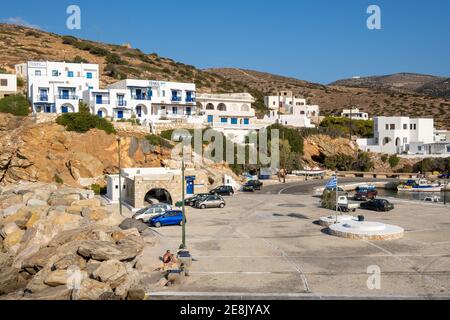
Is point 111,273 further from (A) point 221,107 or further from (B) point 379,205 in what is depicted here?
(A) point 221,107

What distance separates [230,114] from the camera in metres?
73.0

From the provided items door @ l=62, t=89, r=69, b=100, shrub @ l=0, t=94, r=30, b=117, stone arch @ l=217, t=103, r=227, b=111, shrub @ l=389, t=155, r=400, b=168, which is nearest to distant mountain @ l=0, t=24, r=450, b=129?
stone arch @ l=217, t=103, r=227, b=111

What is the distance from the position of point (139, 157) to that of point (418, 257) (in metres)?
35.6

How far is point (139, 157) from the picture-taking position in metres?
53.0

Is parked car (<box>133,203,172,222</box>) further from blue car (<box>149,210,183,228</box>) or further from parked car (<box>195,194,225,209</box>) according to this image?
parked car (<box>195,194,225,209</box>)

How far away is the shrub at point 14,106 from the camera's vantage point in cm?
5657

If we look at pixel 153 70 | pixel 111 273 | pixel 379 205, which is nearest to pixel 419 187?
pixel 379 205

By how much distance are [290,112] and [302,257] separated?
264ft

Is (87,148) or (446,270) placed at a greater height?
(87,148)

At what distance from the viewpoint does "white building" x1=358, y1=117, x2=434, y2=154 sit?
83.0 m

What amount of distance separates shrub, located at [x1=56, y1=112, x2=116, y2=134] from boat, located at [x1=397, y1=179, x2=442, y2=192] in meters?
37.5

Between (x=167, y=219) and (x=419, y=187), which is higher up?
(x=167, y=219)
